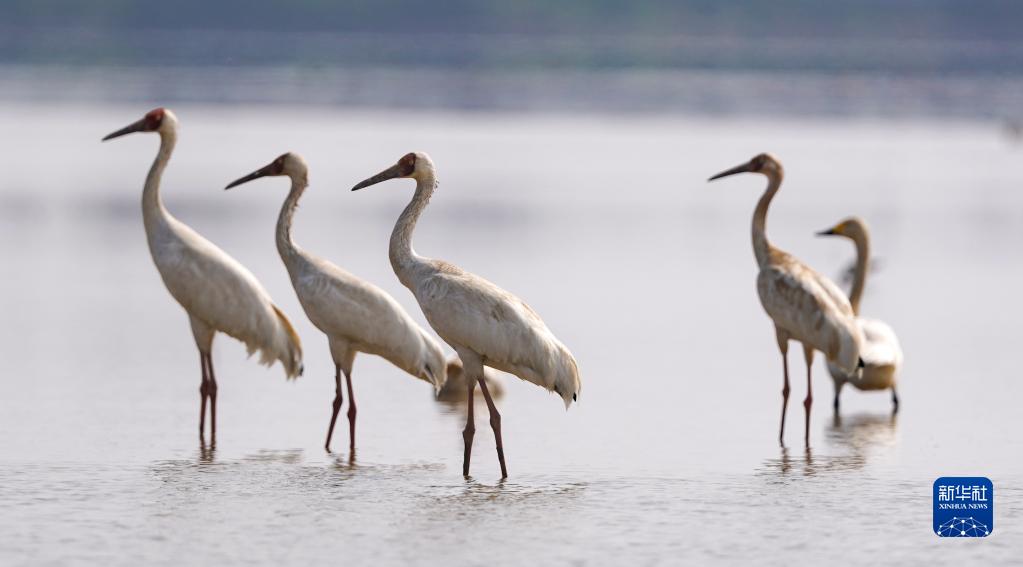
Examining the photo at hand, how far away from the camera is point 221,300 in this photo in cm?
992

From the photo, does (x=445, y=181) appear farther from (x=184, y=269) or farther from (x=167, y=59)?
(x=167, y=59)

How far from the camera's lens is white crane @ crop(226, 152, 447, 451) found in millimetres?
9531

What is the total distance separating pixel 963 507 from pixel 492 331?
2.20 metres

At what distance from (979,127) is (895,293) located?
27628 mm

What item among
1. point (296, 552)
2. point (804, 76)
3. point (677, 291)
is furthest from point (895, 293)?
point (804, 76)

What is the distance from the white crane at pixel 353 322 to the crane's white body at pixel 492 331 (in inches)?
22.0

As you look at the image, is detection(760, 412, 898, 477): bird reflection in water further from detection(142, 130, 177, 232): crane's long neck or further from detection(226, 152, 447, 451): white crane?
detection(142, 130, 177, 232): crane's long neck

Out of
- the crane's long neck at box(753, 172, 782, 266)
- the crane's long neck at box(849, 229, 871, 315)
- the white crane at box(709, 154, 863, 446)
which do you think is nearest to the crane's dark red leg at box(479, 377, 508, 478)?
the white crane at box(709, 154, 863, 446)

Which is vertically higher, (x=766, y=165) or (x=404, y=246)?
(x=766, y=165)

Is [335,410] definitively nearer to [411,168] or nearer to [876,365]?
[411,168]

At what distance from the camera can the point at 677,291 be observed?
52.6ft

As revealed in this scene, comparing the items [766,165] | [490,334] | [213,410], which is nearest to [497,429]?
[490,334]

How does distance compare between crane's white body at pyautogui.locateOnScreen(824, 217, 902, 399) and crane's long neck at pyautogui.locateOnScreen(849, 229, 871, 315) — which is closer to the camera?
crane's white body at pyautogui.locateOnScreen(824, 217, 902, 399)

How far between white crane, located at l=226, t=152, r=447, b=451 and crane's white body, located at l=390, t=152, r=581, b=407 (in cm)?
56
